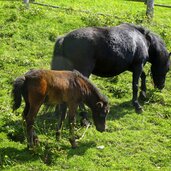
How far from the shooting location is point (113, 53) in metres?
9.74

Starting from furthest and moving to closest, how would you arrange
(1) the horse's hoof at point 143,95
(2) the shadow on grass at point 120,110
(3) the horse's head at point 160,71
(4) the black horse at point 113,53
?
(3) the horse's head at point 160,71, (1) the horse's hoof at point 143,95, (2) the shadow on grass at point 120,110, (4) the black horse at point 113,53

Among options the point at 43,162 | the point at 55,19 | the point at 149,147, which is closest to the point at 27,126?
the point at 43,162

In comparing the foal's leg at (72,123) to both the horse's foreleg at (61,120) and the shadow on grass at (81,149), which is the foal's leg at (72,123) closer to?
the shadow on grass at (81,149)

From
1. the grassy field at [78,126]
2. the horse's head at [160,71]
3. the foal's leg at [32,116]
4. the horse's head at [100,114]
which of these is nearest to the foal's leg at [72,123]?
the grassy field at [78,126]

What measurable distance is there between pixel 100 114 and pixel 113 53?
1.79 m

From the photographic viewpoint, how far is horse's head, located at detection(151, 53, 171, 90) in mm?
11141

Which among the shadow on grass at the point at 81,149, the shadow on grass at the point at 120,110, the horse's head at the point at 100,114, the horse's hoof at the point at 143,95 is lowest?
the shadow on grass at the point at 81,149

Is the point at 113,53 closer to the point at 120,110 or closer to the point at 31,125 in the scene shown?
the point at 120,110

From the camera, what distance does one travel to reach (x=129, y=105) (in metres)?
10.5

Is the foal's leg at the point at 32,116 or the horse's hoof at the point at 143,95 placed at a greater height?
the foal's leg at the point at 32,116

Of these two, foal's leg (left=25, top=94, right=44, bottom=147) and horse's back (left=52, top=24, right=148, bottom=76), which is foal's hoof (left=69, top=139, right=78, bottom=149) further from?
horse's back (left=52, top=24, right=148, bottom=76)

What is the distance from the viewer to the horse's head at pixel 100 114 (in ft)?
27.6

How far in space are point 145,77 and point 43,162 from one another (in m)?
4.34

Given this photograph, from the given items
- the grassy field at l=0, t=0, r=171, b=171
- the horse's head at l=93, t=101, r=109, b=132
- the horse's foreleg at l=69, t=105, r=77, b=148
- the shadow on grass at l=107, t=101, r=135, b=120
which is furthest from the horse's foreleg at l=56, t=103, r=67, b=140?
the shadow on grass at l=107, t=101, r=135, b=120
